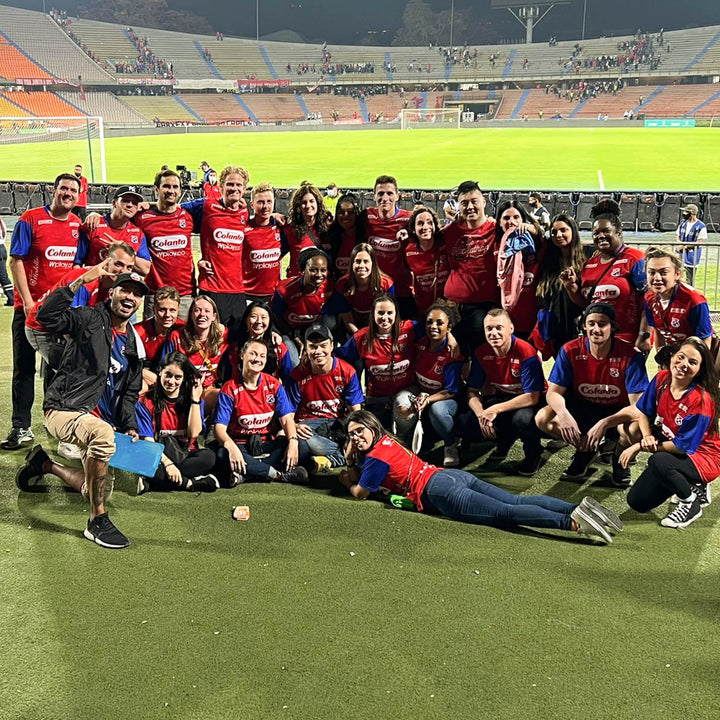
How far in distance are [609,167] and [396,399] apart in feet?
107

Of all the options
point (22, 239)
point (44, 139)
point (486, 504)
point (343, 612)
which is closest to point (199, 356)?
point (22, 239)

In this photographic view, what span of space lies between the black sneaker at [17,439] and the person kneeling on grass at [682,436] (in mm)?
5023

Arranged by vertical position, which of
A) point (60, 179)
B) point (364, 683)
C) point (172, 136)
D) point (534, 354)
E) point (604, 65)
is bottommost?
point (364, 683)

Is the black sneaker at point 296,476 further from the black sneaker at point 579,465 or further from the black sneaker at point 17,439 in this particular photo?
the black sneaker at point 17,439

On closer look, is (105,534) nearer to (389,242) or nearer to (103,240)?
(103,240)

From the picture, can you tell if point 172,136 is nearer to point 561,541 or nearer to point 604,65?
point 604,65

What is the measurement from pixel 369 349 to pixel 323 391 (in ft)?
1.73

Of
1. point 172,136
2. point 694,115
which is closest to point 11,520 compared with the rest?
point 172,136

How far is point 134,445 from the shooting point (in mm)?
5582

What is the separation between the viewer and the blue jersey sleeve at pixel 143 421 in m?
5.88

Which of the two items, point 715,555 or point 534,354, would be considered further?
point 534,354

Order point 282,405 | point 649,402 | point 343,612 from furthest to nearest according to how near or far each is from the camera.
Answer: point 282,405 → point 649,402 → point 343,612

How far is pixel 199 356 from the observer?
6340 millimetres

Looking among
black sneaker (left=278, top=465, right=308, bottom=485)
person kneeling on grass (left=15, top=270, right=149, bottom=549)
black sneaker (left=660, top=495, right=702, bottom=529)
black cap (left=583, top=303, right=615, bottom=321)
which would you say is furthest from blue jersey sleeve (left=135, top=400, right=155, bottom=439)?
black sneaker (left=660, top=495, right=702, bottom=529)
